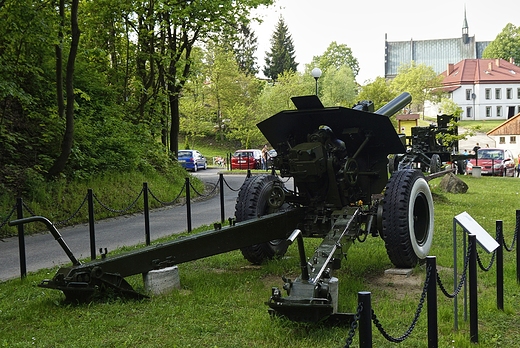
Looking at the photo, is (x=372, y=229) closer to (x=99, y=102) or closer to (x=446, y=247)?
(x=446, y=247)

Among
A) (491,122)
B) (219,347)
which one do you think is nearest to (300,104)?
(219,347)

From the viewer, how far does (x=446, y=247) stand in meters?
8.97

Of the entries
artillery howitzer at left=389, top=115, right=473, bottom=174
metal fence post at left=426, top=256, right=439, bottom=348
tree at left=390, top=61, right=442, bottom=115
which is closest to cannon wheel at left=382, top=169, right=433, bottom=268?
metal fence post at left=426, top=256, right=439, bottom=348

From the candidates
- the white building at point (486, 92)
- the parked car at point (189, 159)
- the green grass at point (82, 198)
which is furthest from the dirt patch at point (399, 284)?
the white building at point (486, 92)

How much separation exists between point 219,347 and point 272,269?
2.89 metres

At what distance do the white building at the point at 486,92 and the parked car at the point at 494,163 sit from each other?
55.4 metres

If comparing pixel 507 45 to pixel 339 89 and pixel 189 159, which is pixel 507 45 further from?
pixel 189 159

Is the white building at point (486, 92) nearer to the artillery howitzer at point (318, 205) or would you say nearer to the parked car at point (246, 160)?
the parked car at point (246, 160)

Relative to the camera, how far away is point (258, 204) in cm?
770

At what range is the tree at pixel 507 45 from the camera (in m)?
100

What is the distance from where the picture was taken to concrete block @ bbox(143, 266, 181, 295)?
6320 mm

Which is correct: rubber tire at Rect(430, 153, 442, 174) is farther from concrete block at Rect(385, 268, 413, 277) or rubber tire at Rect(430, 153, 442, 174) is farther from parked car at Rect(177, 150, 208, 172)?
concrete block at Rect(385, 268, 413, 277)

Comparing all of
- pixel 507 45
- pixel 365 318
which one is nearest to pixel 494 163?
pixel 365 318

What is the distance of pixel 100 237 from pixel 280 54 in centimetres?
7071
